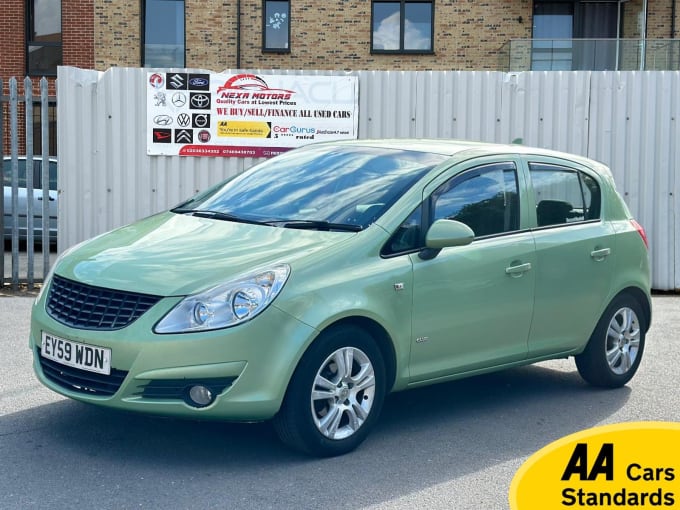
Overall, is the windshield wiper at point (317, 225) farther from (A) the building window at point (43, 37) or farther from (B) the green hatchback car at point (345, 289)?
(A) the building window at point (43, 37)

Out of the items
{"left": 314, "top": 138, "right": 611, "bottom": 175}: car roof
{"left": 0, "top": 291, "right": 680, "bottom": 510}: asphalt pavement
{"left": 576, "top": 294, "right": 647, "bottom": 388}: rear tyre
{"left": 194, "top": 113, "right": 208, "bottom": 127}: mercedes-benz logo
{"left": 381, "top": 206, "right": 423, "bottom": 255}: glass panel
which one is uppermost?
{"left": 194, "top": 113, "right": 208, "bottom": 127}: mercedes-benz logo

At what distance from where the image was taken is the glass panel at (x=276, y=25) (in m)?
24.7

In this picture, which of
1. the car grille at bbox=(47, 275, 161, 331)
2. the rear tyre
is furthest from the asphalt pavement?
the car grille at bbox=(47, 275, 161, 331)

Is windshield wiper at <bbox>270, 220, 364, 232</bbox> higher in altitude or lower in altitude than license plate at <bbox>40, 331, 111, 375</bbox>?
higher

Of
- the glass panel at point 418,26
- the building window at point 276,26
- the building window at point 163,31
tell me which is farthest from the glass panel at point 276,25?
the glass panel at point 418,26

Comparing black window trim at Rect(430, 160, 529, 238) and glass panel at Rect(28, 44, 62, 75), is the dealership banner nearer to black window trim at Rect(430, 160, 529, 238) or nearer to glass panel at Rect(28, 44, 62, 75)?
black window trim at Rect(430, 160, 529, 238)

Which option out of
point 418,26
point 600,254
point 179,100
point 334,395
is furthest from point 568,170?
point 418,26

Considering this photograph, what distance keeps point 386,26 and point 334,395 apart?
20423 millimetres

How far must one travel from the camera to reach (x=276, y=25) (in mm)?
24734

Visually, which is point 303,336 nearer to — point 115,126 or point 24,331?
point 24,331

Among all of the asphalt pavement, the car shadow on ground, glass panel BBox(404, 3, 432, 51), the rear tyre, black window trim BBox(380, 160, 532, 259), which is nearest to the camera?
the asphalt pavement

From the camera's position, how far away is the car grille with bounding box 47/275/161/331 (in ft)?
16.9

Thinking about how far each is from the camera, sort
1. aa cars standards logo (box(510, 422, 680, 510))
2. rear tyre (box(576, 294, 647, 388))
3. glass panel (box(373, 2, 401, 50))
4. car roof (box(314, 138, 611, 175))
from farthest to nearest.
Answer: glass panel (box(373, 2, 401, 50)) → rear tyre (box(576, 294, 647, 388)) → car roof (box(314, 138, 611, 175)) → aa cars standards logo (box(510, 422, 680, 510))

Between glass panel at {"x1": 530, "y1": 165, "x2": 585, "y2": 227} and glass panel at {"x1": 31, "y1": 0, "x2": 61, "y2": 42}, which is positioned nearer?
glass panel at {"x1": 530, "y1": 165, "x2": 585, "y2": 227}
